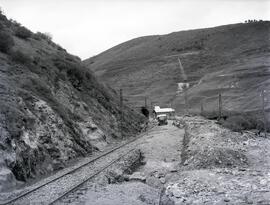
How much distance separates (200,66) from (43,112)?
108m

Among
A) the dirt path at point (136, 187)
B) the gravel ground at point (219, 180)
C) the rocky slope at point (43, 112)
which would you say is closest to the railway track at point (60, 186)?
the dirt path at point (136, 187)

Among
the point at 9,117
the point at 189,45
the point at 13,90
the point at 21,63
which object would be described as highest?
the point at 189,45

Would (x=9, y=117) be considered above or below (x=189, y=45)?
below

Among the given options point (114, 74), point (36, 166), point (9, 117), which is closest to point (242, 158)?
point (36, 166)

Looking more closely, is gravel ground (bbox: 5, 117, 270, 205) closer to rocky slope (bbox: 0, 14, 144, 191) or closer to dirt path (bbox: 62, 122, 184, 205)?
dirt path (bbox: 62, 122, 184, 205)

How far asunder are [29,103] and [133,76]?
115 metres

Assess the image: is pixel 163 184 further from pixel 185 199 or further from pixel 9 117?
pixel 9 117

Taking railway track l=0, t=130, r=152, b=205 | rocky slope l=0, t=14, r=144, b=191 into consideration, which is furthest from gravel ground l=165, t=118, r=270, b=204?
rocky slope l=0, t=14, r=144, b=191

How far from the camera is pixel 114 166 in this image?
2095 cm

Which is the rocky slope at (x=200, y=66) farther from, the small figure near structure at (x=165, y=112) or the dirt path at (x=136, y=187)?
the dirt path at (x=136, y=187)

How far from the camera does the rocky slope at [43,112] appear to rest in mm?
20250

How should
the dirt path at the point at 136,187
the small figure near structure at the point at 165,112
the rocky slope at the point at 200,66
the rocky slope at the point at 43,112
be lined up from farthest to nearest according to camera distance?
the rocky slope at the point at 200,66, the small figure near structure at the point at 165,112, the rocky slope at the point at 43,112, the dirt path at the point at 136,187

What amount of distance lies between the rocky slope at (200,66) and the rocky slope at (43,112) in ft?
120

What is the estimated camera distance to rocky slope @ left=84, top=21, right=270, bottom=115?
91.6 meters
